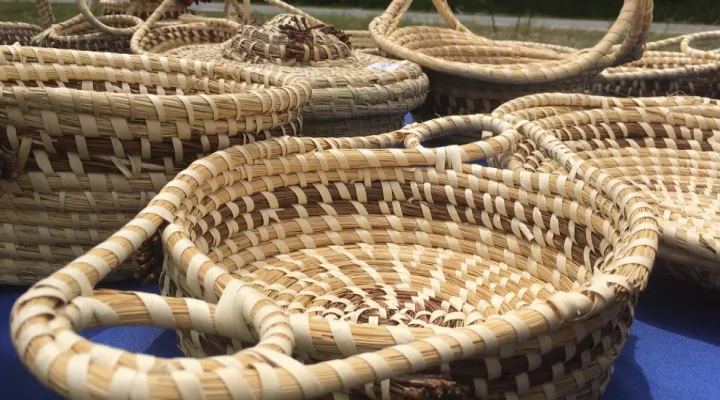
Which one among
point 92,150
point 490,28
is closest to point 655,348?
point 92,150

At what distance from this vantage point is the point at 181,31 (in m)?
1.55

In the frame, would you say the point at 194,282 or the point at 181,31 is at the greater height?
the point at 194,282

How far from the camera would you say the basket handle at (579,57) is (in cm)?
115

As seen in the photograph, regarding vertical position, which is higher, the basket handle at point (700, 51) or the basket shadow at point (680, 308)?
the basket handle at point (700, 51)

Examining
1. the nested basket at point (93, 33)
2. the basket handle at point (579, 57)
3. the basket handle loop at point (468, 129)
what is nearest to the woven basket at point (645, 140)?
the basket handle loop at point (468, 129)

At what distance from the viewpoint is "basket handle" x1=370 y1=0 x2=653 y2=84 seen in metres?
1.15

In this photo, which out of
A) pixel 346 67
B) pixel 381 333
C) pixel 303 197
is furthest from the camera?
pixel 346 67

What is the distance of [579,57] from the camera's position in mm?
1230

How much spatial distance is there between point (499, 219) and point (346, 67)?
521 mm

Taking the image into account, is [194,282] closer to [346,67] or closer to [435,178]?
[435,178]

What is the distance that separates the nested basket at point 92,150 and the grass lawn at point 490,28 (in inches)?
73.8

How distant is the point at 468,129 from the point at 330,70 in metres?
0.32

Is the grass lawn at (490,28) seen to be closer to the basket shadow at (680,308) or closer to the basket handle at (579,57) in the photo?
the basket handle at (579,57)

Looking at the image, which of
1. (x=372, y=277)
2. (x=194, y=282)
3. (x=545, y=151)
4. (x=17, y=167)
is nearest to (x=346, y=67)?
(x=545, y=151)
